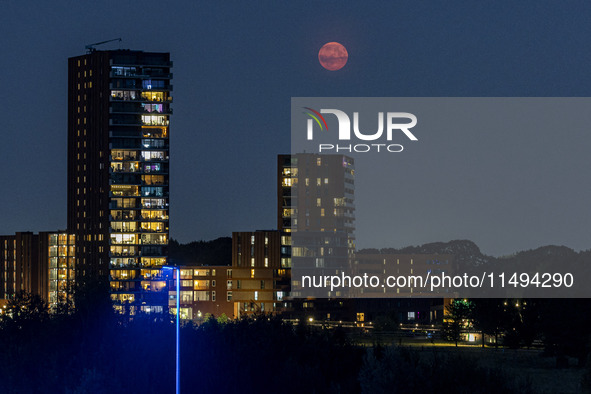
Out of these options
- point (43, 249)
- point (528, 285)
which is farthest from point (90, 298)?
point (43, 249)

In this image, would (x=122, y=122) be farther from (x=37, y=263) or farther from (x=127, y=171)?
(x=37, y=263)

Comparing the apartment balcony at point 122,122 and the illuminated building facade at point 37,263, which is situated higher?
the apartment balcony at point 122,122

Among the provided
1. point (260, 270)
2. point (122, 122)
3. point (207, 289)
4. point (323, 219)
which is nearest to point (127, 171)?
point (122, 122)

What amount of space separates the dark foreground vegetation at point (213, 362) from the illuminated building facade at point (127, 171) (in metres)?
70.7

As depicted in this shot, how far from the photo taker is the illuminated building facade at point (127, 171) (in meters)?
142

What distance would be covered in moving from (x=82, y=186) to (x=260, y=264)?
93.8 ft

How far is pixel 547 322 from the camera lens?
8400 centimetres

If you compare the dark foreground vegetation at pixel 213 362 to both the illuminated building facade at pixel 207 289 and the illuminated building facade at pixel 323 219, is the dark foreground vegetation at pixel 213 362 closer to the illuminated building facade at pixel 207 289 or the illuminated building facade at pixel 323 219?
the illuminated building facade at pixel 323 219

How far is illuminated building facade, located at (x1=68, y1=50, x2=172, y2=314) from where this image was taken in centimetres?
14150

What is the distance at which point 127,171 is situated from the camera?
468 ft

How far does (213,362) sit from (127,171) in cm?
8990

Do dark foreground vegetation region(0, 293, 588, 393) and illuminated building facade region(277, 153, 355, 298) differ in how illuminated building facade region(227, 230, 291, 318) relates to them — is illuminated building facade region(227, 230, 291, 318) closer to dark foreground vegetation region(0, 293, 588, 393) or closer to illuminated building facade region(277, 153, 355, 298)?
illuminated building facade region(277, 153, 355, 298)

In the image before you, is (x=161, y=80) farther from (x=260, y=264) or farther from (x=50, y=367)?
(x=50, y=367)

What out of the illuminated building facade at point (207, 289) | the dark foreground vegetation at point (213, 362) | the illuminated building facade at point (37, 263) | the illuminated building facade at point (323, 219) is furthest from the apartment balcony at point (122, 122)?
the dark foreground vegetation at point (213, 362)
